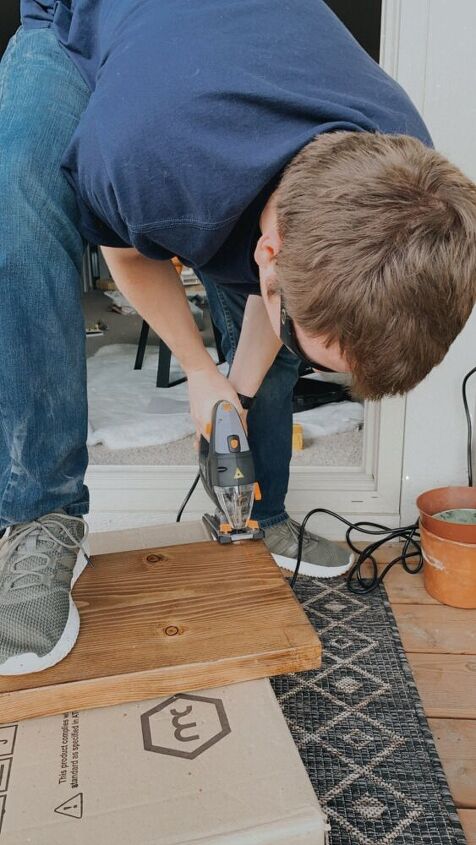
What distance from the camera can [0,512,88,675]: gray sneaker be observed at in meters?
0.93

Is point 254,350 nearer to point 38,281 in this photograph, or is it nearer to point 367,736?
point 38,281

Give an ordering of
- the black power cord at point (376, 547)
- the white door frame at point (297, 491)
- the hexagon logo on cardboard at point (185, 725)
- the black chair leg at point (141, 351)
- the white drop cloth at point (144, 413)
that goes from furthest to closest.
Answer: the black chair leg at point (141, 351) < the white drop cloth at point (144, 413) < the white door frame at point (297, 491) < the black power cord at point (376, 547) < the hexagon logo on cardboard at point (185, 725)

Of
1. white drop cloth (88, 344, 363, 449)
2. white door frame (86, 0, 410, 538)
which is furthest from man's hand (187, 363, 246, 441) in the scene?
white drop cloth (88, 344, 363, 449)

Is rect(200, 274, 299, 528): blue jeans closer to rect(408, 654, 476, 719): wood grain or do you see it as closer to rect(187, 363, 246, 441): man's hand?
rect(187, 363, 246, 441): man's hand

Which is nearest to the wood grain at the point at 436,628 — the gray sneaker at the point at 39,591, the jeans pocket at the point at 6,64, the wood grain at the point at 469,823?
the wood grain at the point at 469,823

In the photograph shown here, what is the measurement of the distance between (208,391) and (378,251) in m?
0.52

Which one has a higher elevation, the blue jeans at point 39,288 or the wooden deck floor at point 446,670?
the blue jeans at point 39,288

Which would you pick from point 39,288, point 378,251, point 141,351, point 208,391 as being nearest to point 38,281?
point 39,288

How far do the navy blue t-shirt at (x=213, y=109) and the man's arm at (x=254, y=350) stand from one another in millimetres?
316

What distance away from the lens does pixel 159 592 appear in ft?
3.67

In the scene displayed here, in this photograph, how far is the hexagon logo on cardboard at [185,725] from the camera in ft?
2.78

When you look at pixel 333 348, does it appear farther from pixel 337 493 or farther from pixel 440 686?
pixel 337 493

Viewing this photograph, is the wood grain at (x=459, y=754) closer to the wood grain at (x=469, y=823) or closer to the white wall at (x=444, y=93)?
the wood grain at (x=469, y=823)

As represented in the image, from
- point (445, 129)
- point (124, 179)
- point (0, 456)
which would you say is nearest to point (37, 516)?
point (0, 456)
